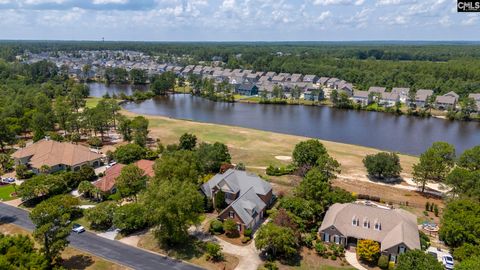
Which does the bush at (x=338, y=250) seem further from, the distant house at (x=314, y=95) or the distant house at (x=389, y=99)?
the distant house at (x=314, y=95)

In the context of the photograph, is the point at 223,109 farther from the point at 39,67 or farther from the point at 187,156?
the point at 39,67

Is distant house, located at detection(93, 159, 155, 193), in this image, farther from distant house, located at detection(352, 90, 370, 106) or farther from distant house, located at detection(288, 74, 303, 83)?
distant house, located at detection(288, 74, 303, 83)

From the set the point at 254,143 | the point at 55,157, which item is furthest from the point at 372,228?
the point at 55,157

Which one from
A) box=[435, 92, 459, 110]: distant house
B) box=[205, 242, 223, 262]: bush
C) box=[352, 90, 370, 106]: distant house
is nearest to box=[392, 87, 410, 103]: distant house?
box=[435, 92, 459, 110]: distant house

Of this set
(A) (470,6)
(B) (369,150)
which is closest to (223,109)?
(B) (369,150)

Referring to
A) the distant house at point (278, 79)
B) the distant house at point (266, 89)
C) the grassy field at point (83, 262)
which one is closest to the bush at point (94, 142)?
the grassy field at point (83, 262)

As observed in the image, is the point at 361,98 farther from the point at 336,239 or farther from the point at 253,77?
the point at 336,239

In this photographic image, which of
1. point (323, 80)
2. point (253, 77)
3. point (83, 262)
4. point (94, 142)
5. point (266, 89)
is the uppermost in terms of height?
point (253, 77)
